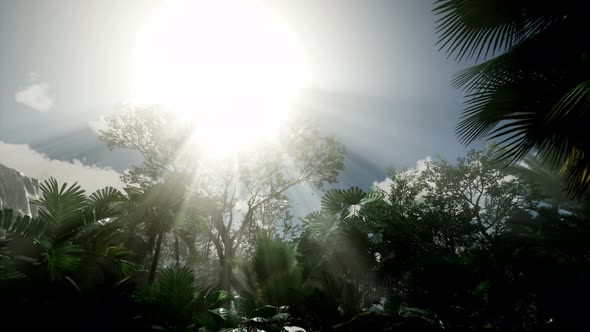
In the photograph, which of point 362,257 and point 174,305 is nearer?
point 174,305

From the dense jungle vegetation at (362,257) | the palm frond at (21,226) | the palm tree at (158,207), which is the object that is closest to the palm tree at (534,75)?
the dense jungle vegetation at (362,257)

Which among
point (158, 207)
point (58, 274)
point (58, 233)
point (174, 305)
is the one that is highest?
point (158, 207)

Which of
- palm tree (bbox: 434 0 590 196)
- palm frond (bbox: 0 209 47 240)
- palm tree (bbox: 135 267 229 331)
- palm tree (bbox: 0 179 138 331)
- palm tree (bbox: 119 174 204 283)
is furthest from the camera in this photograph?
palm tree (bbox: 119 174 204 283)

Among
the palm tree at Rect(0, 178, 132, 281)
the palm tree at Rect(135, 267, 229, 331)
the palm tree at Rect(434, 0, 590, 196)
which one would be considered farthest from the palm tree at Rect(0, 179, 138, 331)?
the palm tree at Rect(434, 0, 590, 196)

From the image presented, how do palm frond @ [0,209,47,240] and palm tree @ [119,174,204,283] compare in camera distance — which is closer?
palm frond @ [0,209,47,240]

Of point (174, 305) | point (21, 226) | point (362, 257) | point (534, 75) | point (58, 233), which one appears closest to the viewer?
point (534, 75)

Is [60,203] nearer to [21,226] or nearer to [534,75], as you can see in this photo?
[21,226]

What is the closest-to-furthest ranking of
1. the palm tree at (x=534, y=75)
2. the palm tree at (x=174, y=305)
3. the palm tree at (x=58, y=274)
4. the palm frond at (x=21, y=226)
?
the palm tree at (x=534, y=75)
the palm tree at (x=58, y=274)
the palm frond at (x=21, y=226)
the palm tree at (x=174, y=305)

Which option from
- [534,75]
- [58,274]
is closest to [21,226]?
[58,274]

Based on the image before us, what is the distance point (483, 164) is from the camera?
18656mm

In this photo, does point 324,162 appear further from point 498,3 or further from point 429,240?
point 498,3

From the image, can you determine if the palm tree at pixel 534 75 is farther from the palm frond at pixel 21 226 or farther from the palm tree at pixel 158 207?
the palm tree at pixel 158 207

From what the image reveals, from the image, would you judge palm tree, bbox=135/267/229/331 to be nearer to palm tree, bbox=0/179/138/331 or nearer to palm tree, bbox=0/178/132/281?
palm tree, bbox=0/179/138/331

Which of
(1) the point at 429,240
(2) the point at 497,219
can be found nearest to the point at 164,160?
(1) the point at 429,240
